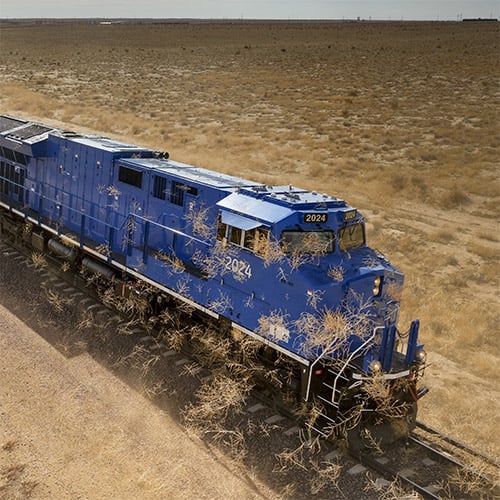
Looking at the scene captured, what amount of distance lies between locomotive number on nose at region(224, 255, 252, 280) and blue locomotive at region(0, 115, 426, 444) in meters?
0.02

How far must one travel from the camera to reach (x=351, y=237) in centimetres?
1061

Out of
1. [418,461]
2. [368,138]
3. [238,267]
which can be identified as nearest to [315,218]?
[238,267]

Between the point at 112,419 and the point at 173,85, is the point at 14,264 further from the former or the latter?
the point at 173,85

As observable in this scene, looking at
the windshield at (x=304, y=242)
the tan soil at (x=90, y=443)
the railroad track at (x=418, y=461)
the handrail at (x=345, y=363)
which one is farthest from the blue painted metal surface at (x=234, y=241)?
the tan soil at (x=90, y=443)

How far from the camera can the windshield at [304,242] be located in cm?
978

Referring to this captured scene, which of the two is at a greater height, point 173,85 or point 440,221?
point 173,85

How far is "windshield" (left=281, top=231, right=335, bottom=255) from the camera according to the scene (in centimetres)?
978

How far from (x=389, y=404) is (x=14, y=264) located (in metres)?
11.9

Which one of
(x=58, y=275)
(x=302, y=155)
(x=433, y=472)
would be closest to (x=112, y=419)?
(x=433, y=472)

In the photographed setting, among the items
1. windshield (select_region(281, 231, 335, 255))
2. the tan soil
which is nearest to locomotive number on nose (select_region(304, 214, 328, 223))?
windshield (select_region(281, 231, 335, 255))

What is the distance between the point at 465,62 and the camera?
60500mm

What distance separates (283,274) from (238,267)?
44.2 inches

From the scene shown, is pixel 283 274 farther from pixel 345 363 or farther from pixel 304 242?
pixel 345 363

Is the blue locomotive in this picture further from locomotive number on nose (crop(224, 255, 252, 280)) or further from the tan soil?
the tan soil
